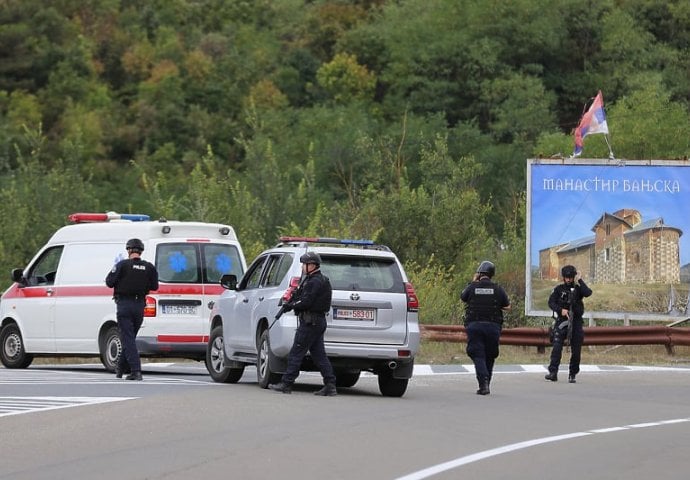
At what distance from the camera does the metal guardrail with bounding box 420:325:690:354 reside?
2978 centimetres

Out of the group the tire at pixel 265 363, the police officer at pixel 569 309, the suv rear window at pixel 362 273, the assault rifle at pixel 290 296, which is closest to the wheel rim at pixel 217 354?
the tire at pixel 265 363

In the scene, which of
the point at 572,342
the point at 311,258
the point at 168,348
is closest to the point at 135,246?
the point at 168,348

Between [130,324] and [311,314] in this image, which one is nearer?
[311,314]

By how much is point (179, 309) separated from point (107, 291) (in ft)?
4.30

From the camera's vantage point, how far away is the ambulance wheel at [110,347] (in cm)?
2353

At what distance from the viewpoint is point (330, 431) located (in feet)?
48.8

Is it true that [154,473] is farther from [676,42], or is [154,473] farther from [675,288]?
[676,42]

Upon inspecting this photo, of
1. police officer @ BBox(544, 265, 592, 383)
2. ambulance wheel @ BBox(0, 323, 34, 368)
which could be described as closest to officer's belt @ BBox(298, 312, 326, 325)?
police officer @ BBox(544, 265, 592, 383)

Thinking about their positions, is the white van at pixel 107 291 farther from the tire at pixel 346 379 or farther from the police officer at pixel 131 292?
the tire at pixel 346 379

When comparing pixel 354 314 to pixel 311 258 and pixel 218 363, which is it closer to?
pixel 311 258

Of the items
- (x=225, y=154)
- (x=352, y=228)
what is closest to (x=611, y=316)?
(x=352, y=228)

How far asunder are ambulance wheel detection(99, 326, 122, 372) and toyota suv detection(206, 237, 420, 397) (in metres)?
3.95

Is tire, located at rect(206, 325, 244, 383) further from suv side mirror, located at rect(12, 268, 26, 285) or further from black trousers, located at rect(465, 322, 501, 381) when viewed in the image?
suv side mirror, located at rect(12, 268, 26, 285)

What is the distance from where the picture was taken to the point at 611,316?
32.8 meters
